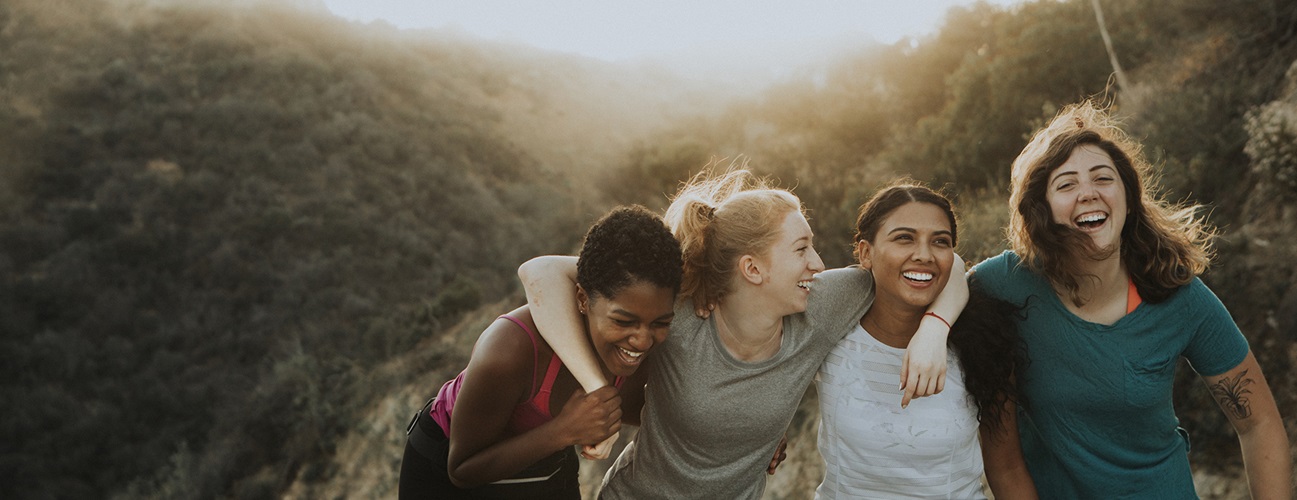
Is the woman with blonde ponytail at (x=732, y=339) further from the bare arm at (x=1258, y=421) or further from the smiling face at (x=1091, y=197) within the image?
the bare arm at (x=1258, y=421)

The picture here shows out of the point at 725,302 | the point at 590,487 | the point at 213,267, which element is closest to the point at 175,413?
the point at 213,267

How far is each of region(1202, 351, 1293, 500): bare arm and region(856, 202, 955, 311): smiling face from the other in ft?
3.16

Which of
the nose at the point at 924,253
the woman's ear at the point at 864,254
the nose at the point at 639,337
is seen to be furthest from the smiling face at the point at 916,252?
the nose at the point at 639,337

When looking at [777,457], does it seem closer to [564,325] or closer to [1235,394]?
[564,325]

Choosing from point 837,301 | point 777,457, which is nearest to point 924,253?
point 837,301

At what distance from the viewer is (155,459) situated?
581 inches

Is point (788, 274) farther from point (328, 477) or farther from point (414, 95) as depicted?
point (414, 95)

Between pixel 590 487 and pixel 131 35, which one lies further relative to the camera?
pixel 131 35

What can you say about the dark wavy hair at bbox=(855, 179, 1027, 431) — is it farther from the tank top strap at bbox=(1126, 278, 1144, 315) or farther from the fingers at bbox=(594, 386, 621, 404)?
the fingers at bbox=(594, 386, 621, 404)

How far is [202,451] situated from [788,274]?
1544 centimetres

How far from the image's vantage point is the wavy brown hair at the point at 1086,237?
2.56 m

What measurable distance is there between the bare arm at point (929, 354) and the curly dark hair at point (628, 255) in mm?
776

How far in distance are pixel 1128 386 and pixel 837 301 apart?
937mm

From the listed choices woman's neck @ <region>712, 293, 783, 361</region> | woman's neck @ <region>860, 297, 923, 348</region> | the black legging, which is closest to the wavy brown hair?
woman's neck @ <region>860, 297, 923, 348</region>
